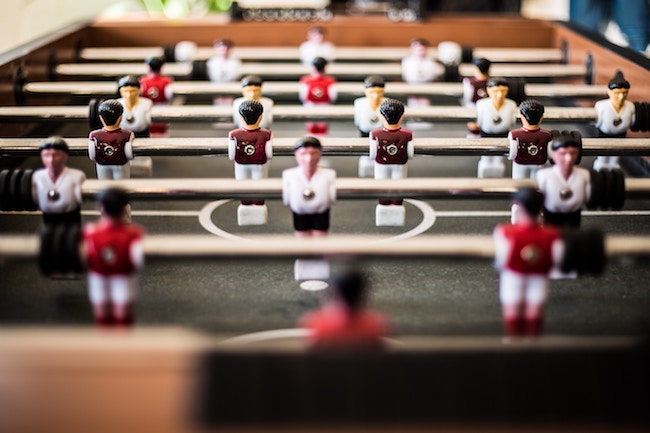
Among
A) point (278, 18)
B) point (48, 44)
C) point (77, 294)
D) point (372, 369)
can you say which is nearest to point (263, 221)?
point (77, 294)

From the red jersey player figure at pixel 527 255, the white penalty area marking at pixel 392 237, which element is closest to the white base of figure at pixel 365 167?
the white penalty area marking at pixel 392 237

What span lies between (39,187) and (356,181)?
1009 millimetres

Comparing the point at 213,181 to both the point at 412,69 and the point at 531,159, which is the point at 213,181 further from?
the point at 412,69

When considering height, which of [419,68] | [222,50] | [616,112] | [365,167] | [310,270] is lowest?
[310,270]

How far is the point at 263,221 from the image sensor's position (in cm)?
334

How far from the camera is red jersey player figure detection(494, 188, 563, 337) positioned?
7.80 feet

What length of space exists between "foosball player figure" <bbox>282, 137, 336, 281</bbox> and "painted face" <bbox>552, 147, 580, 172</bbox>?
27.8 inches

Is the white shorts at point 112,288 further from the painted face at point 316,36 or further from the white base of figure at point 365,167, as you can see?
the painted face at point 316,36

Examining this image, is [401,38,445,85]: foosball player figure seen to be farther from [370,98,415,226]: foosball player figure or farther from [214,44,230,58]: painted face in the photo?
[370,98,415,226]: foosball player figure

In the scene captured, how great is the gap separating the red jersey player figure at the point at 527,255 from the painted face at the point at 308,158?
0.64 m

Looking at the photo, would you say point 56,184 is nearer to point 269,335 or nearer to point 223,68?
point 269,335

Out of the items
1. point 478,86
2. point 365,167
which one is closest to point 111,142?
point 365,167

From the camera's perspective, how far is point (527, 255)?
2.38m

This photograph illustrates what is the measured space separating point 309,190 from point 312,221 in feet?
0.37
